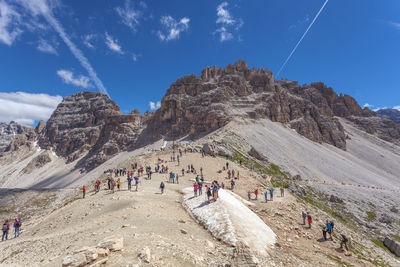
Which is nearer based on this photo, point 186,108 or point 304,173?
point 304,173

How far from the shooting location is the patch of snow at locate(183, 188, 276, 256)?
1058 cm

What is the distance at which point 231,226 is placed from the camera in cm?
1170

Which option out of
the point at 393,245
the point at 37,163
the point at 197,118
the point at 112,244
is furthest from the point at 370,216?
the point at 37,163

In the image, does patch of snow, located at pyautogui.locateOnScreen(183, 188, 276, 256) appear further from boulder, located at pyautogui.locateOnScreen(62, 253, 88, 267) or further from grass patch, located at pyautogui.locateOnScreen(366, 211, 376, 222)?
grass patch, located at pyautogui.locateOnScreen(366, 211, 376, 222)

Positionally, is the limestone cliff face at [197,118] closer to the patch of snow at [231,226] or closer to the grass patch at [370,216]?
the grass patch at [370,216]

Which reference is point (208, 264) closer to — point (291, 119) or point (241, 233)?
point (241, 233)

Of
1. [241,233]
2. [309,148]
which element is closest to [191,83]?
[309,148]

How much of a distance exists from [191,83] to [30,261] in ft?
369

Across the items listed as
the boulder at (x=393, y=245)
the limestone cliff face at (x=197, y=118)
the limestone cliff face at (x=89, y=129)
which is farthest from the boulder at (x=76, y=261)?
the limestone cliff face at (x=89, y=129)

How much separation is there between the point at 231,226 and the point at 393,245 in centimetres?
2576

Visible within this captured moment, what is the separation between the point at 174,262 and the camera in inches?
304

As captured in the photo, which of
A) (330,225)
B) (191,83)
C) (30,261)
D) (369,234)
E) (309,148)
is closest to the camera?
(30,261)

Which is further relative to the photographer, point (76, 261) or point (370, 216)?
point (370, 216)

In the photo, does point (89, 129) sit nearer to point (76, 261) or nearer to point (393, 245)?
point (76, 261)
